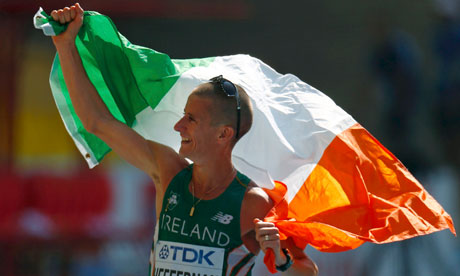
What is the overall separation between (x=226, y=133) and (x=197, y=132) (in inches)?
5.3

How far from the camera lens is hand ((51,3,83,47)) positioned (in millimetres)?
3873

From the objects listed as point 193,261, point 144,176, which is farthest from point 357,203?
point 144,176

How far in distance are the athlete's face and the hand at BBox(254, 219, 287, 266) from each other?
441mm

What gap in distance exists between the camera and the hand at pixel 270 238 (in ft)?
11.5

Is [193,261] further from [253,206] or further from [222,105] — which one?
[222,105]

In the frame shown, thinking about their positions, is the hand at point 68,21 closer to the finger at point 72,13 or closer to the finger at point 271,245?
the finger at point 72,13

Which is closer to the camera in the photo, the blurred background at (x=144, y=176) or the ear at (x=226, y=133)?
the ear at (x=226, y=133)

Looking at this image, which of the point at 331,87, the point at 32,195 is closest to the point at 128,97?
the point at 32,195

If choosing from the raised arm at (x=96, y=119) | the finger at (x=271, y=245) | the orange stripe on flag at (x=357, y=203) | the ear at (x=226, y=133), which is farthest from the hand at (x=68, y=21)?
the finger at (x=271, y=245)

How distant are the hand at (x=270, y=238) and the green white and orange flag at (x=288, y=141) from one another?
0.46 feet

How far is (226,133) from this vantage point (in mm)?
3771

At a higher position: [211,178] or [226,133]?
[226,133]

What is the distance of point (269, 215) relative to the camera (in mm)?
A: 3686

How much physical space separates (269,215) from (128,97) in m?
1.03
